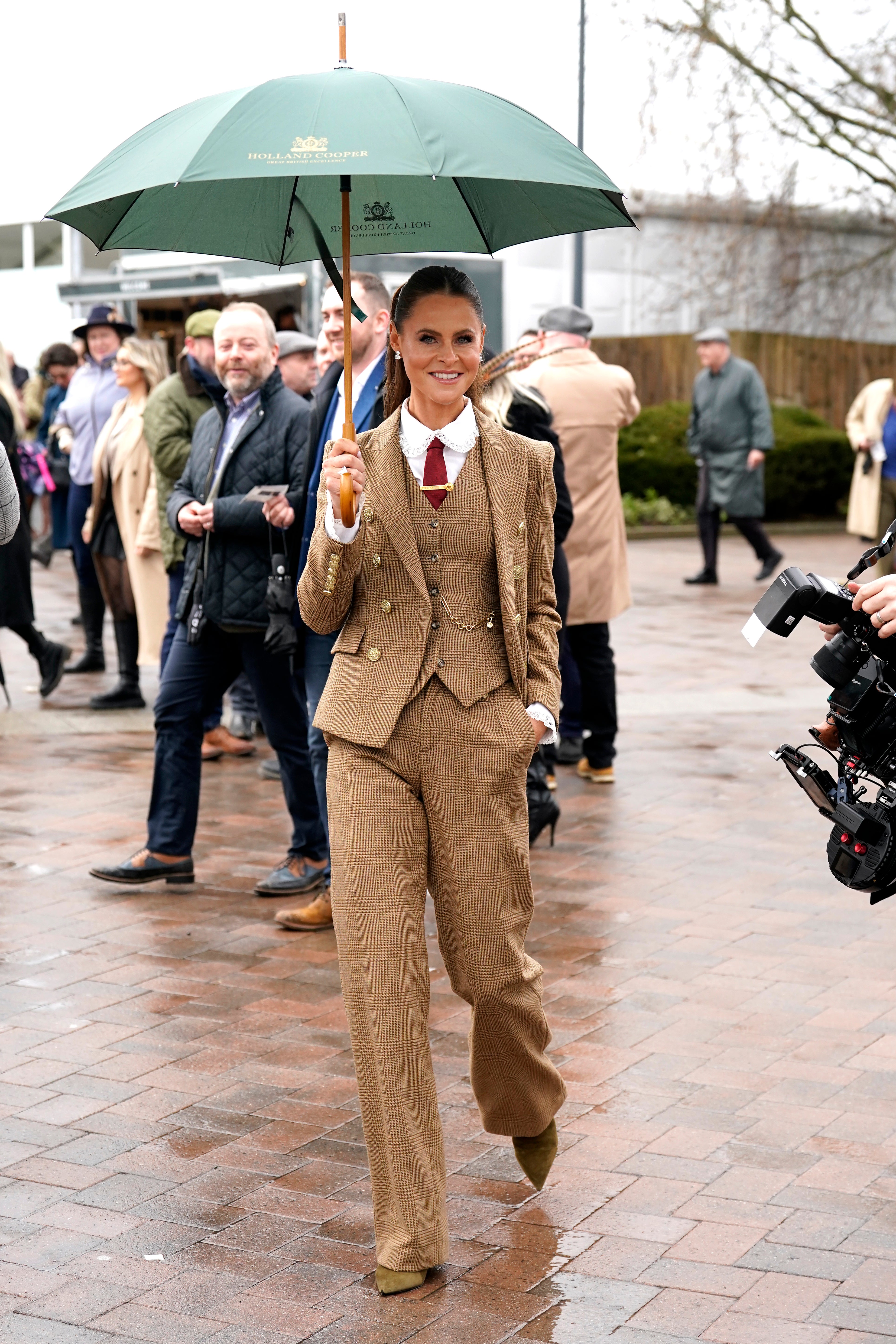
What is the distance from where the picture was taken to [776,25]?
2158 cm

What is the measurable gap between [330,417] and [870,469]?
10.9m

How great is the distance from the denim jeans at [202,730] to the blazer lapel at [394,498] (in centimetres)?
276

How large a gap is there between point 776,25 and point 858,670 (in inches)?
789

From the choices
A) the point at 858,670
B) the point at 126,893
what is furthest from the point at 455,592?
the point at 126,893

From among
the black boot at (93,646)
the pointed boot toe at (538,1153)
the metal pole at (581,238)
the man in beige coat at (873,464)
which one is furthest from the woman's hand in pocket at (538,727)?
the metal pole at (581,238)

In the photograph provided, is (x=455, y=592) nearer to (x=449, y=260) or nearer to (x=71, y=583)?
(x=71, y=583)

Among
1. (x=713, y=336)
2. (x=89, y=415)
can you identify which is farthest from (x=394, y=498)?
(x=713, y=336)

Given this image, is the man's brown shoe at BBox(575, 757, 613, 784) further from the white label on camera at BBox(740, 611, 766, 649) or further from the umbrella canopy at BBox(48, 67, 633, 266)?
the white label on camera at BBox(740, 611, 766, 649)

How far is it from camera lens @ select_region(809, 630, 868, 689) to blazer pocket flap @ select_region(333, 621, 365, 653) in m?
0.91

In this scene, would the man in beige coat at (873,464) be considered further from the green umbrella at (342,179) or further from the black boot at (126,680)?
the green umbrella at (342,179)

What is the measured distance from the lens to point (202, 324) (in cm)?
827

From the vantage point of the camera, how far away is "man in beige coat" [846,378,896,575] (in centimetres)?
1533

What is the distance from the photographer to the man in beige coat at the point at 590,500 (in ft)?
26.9

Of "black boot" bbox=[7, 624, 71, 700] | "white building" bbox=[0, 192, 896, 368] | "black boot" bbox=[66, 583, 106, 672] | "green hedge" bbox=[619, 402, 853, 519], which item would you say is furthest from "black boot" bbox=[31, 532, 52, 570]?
"green hedge" bbox=[619, 402, 853, 519]
